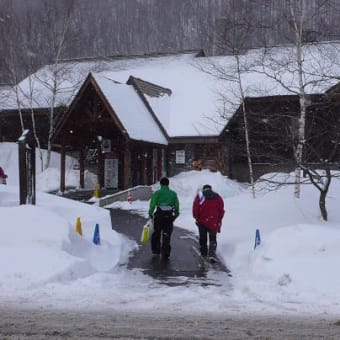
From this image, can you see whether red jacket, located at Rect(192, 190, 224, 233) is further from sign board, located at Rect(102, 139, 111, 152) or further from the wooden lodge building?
sign board, located at Rect(102, 139, 111, 152)

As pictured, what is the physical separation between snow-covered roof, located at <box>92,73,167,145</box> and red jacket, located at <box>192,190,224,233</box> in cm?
1368

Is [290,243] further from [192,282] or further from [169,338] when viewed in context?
[169,338]

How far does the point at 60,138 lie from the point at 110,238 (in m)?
14.5

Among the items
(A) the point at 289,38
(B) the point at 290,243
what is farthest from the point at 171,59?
(B) the point at 290,243

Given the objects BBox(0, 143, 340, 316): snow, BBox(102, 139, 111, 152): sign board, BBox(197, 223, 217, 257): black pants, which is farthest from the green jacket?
BBox(102, 139, 111, 152): sign board

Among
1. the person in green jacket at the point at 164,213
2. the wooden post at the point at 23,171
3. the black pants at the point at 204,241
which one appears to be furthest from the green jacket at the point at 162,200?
the wooden post at the point at 23,171

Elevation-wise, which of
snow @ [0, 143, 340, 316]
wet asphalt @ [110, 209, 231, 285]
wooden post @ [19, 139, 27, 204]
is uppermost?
wooden post @ [19, 139, 27, 204]

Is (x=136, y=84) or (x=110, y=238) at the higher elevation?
(x=136, y=84)

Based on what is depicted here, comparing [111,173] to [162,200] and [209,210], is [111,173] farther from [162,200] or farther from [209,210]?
[209,210]

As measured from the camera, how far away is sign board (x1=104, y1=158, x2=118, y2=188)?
28266 millimetres

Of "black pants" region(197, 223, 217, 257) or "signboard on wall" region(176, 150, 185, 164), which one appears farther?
"signboard on wall" region(176, 150, 185, 164)

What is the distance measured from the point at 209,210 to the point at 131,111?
16.8 m

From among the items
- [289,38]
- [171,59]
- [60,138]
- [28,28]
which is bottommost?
[60,138]

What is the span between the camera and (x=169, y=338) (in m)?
5.20
